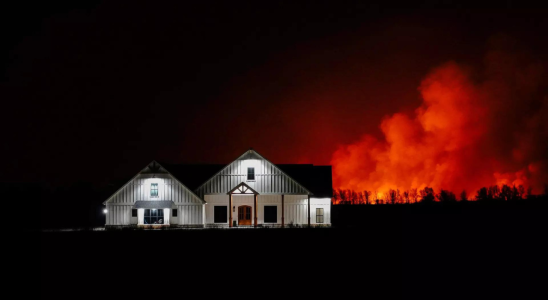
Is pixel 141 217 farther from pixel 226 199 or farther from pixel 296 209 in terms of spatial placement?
pixel 296 209

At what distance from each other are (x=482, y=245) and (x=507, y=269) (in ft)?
21.6

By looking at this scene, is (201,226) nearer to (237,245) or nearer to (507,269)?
(237,245)

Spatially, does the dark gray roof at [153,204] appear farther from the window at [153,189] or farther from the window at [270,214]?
the window at [270,214]

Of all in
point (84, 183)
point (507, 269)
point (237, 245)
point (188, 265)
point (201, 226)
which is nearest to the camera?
point (507, 269)

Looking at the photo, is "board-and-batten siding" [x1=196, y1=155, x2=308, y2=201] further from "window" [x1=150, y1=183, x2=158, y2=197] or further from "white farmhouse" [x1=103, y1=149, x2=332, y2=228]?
"window" [x1=150, y1=183, x2=158, y2=197]

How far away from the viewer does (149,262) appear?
20516mm

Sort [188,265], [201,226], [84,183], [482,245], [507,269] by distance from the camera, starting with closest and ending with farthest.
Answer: [507,269] < [188,265] < [482,245] < [201,226] < [84,183]

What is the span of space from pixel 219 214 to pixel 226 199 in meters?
1.43

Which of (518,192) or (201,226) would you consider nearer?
(201,226)

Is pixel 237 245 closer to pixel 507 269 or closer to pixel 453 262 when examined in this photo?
pixel 453 262

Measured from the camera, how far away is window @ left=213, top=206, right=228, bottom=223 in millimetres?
52781

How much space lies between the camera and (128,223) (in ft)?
167

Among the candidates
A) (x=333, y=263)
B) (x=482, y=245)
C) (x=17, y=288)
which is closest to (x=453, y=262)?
(x=333, y=263)

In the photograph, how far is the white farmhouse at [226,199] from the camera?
5066cm
